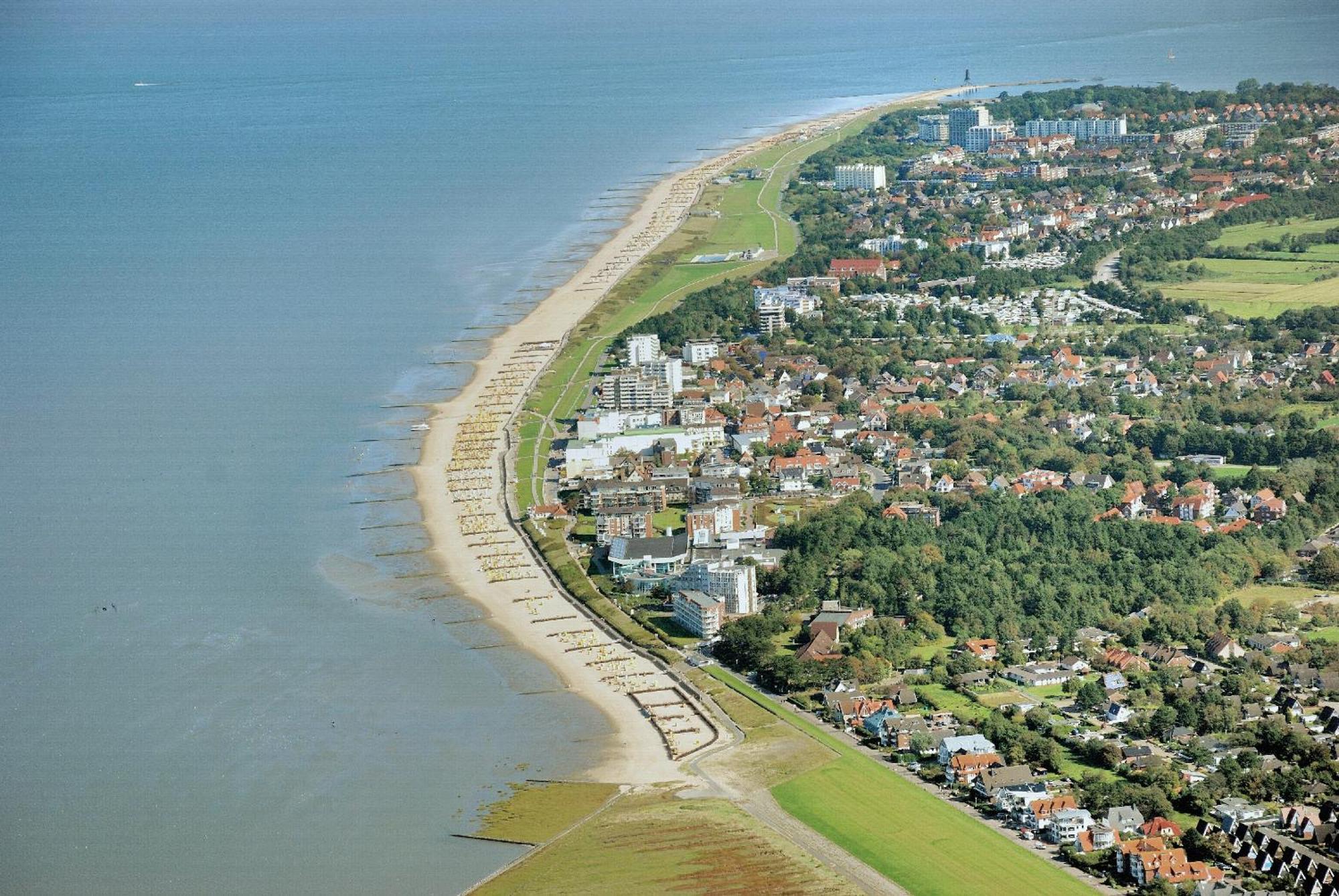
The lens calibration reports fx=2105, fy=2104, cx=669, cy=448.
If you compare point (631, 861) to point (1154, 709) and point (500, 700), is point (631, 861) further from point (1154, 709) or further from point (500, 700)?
point (1154, 709)

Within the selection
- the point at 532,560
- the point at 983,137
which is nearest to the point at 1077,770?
the point at 532,560

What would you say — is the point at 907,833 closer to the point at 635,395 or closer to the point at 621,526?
the point at 621,526

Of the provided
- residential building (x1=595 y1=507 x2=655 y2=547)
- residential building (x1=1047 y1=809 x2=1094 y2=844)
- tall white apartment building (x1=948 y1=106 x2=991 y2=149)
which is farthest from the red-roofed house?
residential building (x1=1047 y1=809 x2=1094 y2=844)

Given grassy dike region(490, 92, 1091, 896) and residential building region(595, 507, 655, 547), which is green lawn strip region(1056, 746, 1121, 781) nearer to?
grassy dike region(490, 92, 1091, 896)

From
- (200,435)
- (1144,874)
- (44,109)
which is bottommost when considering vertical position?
(1144,874)

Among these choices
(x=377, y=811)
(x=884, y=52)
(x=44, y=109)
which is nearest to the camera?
(x=377, y=811)

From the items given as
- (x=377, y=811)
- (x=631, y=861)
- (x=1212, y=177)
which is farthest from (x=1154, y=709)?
(x=1212, y=177)
